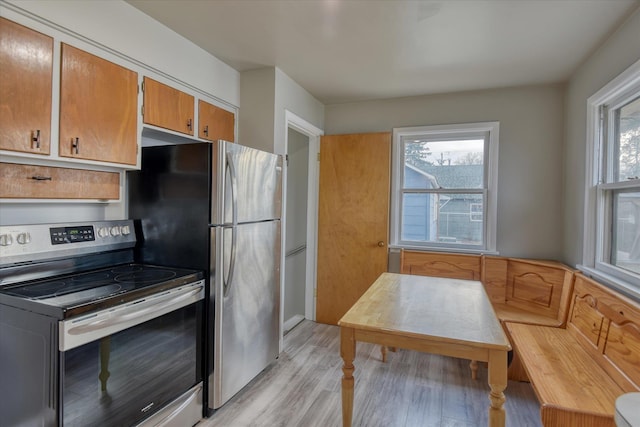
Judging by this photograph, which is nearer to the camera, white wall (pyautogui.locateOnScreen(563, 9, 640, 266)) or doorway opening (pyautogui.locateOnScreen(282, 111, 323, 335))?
white wall (pyautogui.locateOnScreen(563, 9, 640, 266))

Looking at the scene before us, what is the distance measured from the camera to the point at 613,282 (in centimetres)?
208

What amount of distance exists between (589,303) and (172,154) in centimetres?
283

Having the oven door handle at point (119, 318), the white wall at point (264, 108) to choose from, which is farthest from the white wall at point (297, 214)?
the oven door handle at point (119, 318)

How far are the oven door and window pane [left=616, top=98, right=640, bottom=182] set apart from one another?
2765 millimetres

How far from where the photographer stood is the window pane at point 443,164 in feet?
11.1

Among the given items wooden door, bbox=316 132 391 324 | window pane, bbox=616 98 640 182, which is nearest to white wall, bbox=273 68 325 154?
wooden door, bbox=316 132 391 324

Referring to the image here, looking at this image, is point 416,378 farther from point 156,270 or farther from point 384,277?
point 156,270

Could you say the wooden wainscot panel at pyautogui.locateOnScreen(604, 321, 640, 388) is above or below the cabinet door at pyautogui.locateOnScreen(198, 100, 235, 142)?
below

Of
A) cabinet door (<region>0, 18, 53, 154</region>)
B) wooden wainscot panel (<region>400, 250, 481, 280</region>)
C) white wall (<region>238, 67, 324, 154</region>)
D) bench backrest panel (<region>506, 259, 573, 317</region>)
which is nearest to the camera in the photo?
cabinet door (<region>0, 18, 53, 154</region>)

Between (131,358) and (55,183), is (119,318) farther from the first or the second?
(55,183)

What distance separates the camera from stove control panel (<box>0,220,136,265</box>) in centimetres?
156

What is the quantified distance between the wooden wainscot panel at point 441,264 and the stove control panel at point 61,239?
241 cm

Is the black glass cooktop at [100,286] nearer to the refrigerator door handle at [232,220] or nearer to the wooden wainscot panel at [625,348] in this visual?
the refrigerator door handle at [232,220]

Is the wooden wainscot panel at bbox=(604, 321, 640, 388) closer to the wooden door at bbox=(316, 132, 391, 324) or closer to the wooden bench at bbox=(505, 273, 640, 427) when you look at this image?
the wooden bench at bbox=(505, 273, 640, 427)
